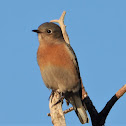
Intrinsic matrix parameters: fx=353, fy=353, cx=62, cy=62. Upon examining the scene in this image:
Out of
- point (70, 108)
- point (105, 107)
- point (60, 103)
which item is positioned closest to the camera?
point (60, 103)

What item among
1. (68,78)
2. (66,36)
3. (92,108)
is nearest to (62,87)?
(68,78)

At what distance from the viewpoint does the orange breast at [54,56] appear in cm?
965

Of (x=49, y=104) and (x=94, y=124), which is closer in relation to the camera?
(x=49, y=104)

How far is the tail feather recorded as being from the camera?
33.9 ft

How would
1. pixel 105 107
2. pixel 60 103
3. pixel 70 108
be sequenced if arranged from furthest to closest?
pixel 70 108 → pixel 105 107 → pixel 60 103

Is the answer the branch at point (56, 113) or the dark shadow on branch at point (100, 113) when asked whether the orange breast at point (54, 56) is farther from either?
the dark shadow on branch at point (100, 113)

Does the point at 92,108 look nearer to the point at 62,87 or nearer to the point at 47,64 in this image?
the point at 62,87

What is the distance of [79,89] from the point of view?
1030 cm

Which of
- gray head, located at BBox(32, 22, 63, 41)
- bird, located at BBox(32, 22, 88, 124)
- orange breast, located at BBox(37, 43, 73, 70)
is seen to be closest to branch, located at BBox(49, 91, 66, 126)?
bird, located at BBox(32, 22, 88, 124)

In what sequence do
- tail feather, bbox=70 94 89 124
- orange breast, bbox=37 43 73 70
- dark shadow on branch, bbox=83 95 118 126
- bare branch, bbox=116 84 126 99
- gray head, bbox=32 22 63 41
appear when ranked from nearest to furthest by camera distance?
1. bare branch, bbox=116 84 126 99
2. dark shadow on branch, bbox=83 95 118 126
3. orange breast, bbox=37 43 73 70
4. gray head, bbox=32 22 63 41
5. tail feather, bbox=70 94 89 124

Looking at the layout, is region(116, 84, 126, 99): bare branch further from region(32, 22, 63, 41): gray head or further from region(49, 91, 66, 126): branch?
region(32, 22, 63, 41): gray head

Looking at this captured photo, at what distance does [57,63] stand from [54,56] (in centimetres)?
21

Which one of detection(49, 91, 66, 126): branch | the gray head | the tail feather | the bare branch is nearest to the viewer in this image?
detection(49, 91, 66, 126): branch

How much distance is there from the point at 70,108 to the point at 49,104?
5.02ft
